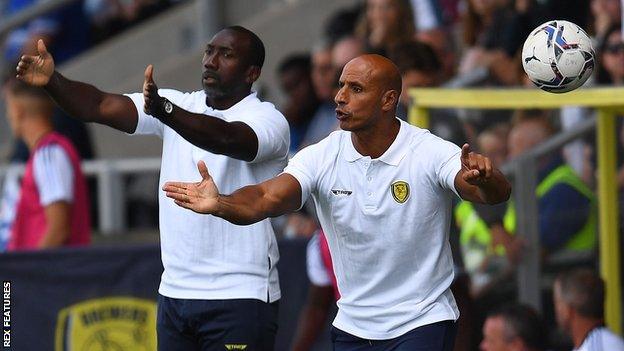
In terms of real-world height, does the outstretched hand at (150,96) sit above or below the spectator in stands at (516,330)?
above

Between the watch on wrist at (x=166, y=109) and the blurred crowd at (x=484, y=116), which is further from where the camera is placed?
the blurred crowd at (x=484, y=116)

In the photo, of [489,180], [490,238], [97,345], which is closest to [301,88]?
[490,238]

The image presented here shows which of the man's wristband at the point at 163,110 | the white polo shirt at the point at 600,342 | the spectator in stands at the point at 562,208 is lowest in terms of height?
the white polo shirt at the point at 600,342

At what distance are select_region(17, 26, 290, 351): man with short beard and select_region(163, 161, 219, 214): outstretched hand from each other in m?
0.65

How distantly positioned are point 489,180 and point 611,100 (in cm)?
265

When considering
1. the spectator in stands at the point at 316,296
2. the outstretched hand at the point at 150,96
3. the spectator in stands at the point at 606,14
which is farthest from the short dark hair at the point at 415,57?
the outstretched hand at the point at 150,96

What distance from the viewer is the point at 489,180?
20.4 feet

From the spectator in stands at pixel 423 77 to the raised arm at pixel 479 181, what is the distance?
2959mm

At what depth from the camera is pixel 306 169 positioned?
6.72 m

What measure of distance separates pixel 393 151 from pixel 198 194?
0.95 meters

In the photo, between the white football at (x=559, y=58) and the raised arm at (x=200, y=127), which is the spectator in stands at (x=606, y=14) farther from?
the raised arm at (x=200, y=127)

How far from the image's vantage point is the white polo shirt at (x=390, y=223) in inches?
261

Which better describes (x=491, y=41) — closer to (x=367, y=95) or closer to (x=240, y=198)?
(x=367, y=95)

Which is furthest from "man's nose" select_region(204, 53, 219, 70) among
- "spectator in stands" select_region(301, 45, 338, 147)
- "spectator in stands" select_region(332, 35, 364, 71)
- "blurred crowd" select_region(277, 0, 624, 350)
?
"spectator in stands" select_region(332, 35, 364, 71)
